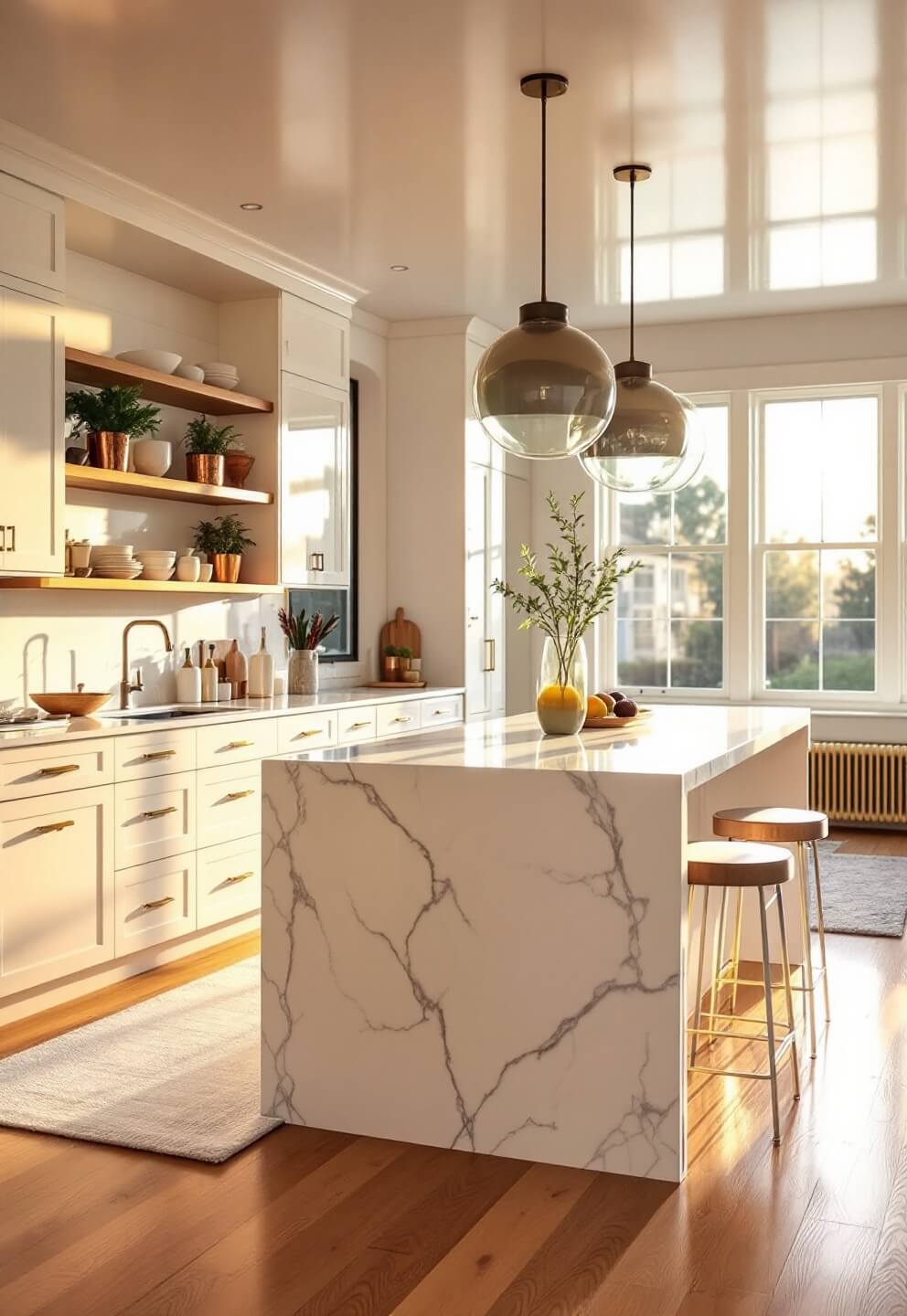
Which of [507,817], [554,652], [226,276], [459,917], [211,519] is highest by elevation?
[226,276]

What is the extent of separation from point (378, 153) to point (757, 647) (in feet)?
13.2

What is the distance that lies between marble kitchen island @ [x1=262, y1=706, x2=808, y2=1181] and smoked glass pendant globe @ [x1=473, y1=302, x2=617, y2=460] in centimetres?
78

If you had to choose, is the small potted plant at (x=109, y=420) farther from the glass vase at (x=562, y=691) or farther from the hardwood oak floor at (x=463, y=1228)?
the hardwood oak floor at (x=463, y=1228)

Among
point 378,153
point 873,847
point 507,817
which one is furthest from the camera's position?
point 873,847

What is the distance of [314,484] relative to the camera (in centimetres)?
642

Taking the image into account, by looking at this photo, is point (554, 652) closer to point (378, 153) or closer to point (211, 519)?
point (378, 153)

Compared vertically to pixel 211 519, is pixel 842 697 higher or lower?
lower

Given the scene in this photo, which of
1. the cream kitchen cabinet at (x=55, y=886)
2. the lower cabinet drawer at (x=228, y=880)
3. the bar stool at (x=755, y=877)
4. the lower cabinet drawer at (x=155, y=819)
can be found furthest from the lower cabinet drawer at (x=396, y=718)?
the bar stool at (x=755, y=877)

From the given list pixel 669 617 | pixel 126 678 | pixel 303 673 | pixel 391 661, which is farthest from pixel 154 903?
pixel 669 617

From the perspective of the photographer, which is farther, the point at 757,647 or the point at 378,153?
the point at 757,647

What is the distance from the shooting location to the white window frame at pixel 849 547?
7.51m

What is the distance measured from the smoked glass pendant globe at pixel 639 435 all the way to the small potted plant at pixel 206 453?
1995 millimetres

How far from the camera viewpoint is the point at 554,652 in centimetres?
391

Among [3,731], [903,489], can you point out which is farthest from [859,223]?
[3,731]
